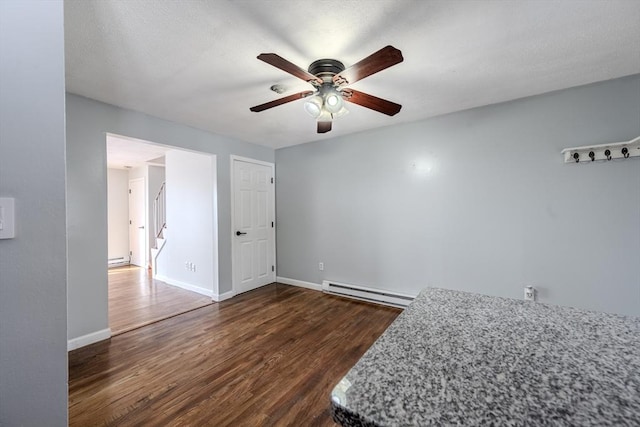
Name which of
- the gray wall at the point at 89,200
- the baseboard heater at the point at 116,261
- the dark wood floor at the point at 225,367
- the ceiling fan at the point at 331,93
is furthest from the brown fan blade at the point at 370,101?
the baseboard heater at the point at 116,261

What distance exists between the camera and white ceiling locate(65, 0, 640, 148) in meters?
1.44

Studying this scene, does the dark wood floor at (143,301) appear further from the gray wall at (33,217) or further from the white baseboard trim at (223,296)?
the gray wall at (33,217)

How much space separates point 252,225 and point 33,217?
3311mm

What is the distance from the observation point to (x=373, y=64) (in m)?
1.44

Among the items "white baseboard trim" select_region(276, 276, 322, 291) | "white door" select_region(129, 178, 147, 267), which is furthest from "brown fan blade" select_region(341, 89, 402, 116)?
"white door" select_region(129, 178, 147, 267)

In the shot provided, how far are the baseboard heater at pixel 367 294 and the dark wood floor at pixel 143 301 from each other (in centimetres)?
174

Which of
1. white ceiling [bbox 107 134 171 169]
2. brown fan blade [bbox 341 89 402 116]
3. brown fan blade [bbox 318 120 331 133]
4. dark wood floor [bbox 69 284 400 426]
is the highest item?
white ceiling [bbox 107 134 171 169]

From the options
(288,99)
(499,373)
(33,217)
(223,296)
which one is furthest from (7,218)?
(223,296)

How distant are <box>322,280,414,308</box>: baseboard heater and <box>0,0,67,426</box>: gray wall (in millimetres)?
3091

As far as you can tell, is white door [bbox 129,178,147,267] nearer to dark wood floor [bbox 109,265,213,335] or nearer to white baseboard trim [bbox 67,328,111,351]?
dark wood floor [bbox 109,265,213,335]

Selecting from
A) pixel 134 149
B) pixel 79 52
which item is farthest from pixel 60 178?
pixel 134 149

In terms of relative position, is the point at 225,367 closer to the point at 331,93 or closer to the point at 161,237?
the point at 331,93

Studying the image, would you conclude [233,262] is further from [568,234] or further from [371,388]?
[568,234]

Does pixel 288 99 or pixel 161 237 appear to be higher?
pixel 288 99
